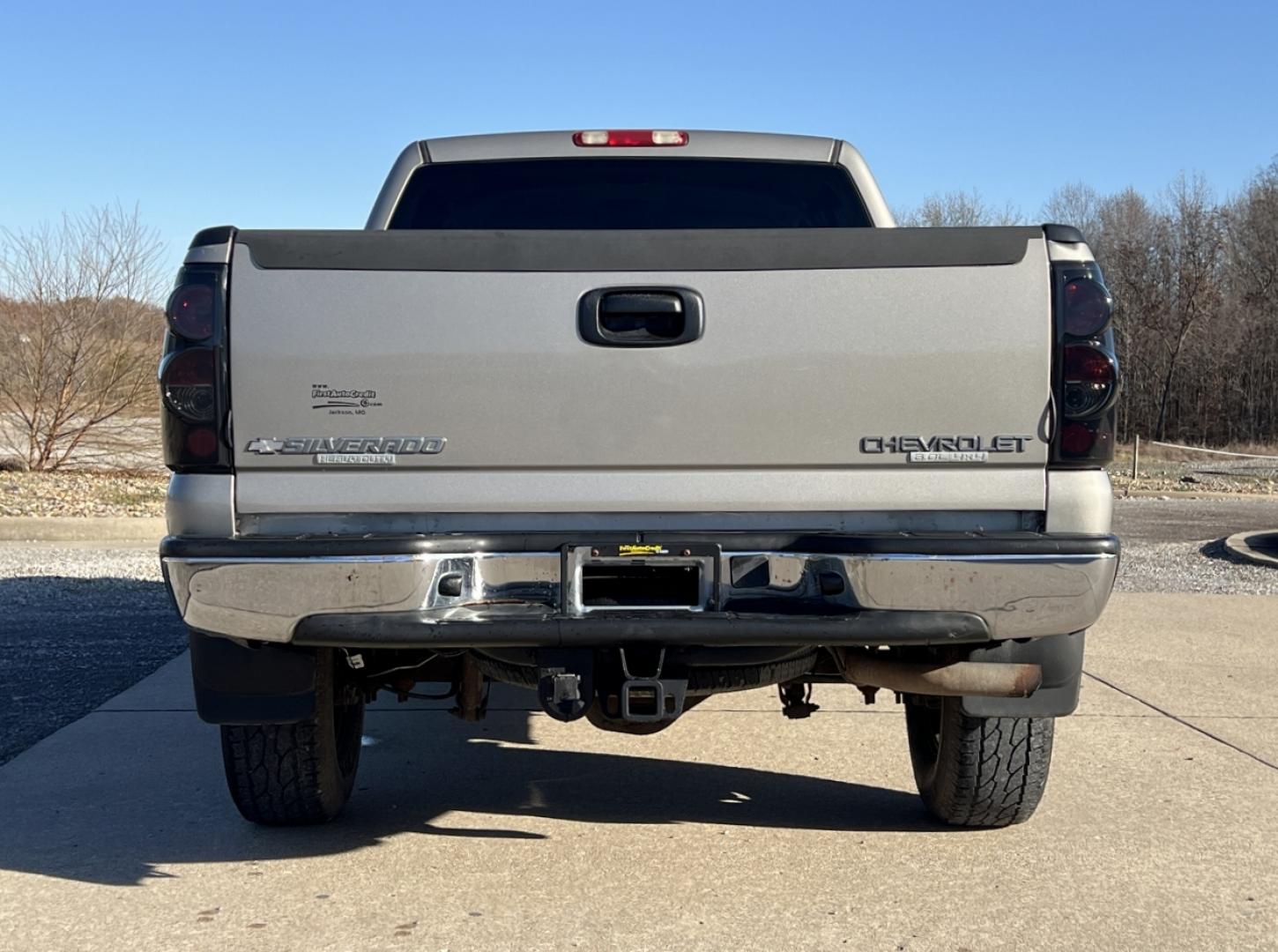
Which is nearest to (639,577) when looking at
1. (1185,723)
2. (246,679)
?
(246,679)

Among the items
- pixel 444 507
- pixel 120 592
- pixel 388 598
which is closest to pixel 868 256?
pixel 444 507

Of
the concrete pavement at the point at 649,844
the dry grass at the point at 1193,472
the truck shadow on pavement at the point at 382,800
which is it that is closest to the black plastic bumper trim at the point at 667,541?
the concrete pavement at the point at 649,844

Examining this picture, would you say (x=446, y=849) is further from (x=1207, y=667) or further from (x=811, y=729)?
(x=1207, y=667)

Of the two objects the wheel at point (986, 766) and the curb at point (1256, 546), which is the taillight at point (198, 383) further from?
the curb at point (1256, 546)

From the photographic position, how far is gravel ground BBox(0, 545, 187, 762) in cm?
625

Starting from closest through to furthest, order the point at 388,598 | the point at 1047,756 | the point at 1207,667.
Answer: the point at 388,598 < the point at 1047,756 < the point at 1207,667

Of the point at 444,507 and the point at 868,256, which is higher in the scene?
the point at 868,256

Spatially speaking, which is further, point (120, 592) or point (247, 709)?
point (120, 592)

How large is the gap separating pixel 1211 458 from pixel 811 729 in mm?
36786

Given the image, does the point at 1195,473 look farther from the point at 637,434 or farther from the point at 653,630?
the point at 653,630

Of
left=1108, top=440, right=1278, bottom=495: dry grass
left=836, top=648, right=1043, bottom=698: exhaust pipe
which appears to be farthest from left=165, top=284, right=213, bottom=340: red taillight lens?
left=1108, top=440, right=1278, bottom=495: dry grass

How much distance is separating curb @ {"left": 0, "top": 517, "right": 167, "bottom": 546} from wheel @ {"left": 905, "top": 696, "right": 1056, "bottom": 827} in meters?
10.9

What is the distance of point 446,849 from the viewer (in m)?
4.25

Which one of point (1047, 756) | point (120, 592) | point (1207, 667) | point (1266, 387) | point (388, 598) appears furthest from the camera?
point (1266, 387)
